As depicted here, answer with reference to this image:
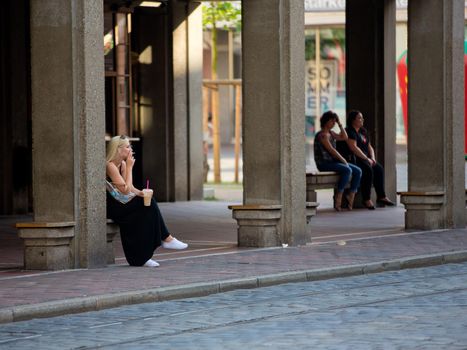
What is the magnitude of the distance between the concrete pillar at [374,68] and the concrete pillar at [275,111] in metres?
7.46

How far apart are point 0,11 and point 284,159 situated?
743cm

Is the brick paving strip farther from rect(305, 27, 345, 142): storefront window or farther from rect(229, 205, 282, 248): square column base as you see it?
rect(305, 27, 345, 142): storefront window

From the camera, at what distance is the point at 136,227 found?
13656 millimetres

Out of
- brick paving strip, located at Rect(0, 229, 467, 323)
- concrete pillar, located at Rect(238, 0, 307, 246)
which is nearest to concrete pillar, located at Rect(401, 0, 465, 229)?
brick paving strip, located at Rect(0, 229, 467, 323)

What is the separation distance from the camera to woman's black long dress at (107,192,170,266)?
13.6 m

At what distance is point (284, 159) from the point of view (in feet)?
51.5

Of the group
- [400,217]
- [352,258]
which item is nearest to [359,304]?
[352,258]

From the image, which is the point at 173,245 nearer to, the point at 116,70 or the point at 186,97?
the point at 116,70

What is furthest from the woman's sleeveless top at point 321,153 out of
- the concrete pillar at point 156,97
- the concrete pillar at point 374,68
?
the concrete pillar at point 156,97

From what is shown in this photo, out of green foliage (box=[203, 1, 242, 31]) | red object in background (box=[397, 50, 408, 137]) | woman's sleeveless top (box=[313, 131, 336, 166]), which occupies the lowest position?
woman's sleeveless top (box=[313, 131, 336, 166])

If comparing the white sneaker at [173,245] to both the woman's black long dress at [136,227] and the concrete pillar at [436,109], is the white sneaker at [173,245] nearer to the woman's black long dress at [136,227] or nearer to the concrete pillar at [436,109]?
the woman's black long dress at [136,227]

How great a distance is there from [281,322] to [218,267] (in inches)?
138

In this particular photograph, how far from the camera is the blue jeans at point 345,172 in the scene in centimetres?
2220

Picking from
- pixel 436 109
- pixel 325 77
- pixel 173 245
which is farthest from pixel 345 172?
pixel 325 77
